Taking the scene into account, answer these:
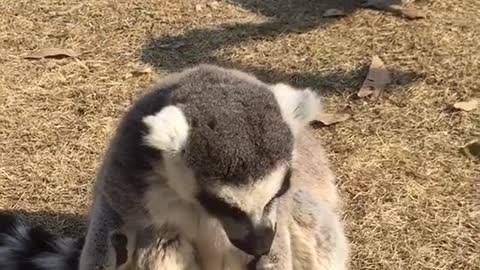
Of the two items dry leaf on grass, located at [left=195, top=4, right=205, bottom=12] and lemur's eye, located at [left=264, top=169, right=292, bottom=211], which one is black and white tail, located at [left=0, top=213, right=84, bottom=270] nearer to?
lemur's eye, located at [left=264, top=169, right=292, bottom=211]

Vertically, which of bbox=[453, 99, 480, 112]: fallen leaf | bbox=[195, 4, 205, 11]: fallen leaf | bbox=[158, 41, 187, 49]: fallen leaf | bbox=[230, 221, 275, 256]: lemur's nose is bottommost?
bbox=[195, 4, 205, 11]: fallen leaf

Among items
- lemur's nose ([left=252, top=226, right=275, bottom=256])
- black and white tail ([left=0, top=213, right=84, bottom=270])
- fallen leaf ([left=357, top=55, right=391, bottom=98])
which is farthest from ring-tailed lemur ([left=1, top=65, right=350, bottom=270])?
fallen leaf ([left=357, top=55, right=391, bottom=98])

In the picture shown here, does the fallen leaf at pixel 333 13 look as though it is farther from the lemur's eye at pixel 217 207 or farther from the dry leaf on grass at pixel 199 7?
the lemur's eye at pixel 217 207

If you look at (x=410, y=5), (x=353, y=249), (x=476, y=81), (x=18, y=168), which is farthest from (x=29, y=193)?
(x=410, y=5)

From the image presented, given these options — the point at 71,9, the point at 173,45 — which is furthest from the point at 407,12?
the point at 71,9

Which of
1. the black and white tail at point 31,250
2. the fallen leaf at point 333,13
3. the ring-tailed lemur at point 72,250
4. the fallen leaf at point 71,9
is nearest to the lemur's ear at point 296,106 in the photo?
the ring-tailed lemur at point 72,250

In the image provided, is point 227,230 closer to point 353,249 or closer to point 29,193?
point 353,249

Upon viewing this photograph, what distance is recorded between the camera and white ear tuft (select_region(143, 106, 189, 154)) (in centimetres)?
286

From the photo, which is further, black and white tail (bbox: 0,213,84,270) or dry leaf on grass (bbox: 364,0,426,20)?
dry leaf on grass (bbox: 364,0,426,20)

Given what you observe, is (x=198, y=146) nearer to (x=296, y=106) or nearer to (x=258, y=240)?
(x=258, y=240)

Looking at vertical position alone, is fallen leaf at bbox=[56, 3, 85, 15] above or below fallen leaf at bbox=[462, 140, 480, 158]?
below

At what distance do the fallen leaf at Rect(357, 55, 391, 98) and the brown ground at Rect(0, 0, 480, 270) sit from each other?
6cm

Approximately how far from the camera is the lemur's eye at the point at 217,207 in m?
2.84

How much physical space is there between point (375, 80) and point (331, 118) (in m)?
0.56
